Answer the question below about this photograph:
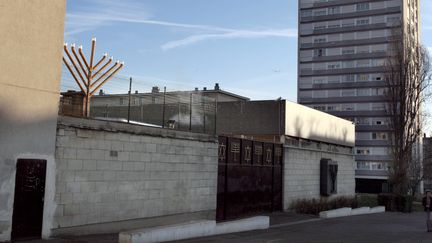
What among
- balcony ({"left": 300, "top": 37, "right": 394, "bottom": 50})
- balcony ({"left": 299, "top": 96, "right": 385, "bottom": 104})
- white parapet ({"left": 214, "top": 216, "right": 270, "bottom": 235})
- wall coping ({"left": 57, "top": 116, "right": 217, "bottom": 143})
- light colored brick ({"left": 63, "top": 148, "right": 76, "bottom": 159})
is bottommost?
white parapet ({"left": 214, "top": 216, "right": 270, "bottom": 235})

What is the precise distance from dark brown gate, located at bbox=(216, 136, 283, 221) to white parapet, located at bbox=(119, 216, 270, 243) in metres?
2.60

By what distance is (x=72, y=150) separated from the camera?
1299 cm

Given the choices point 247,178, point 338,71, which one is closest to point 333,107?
point 338,71

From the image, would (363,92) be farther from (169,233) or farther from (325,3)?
(169,233)

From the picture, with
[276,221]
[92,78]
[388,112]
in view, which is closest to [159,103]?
[92,78]

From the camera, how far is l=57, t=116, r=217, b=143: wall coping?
13016 mm

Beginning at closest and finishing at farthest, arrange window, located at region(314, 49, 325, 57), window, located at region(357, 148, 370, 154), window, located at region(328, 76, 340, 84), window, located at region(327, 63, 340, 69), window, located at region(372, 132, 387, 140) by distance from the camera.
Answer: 1. window, located at region(372, 132, 387, 140)
2. window, located at region(357, 148, 370, 154)
3. window, located at region(328, 76, 340, 84)
4. window, located at region(327, 63, 340, 69)
5. window, located at region(314, 49, 325, 57)

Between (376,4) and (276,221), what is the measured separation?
229 ft

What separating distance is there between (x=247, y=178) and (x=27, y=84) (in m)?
12.2

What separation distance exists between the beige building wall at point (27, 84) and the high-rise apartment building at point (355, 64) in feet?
237

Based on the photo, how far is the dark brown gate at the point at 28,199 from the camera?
11.6 m

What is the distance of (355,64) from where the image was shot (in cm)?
8262

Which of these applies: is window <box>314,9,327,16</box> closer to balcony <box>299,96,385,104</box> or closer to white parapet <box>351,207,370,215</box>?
balcony <box>299,96,385,104</box>

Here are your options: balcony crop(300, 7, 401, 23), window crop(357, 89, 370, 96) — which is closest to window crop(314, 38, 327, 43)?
balcony crop(300, 7, 401, 23)
